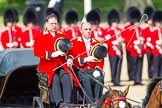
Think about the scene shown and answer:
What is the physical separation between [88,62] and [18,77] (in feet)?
6.70

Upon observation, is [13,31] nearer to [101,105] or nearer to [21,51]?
[21,51]

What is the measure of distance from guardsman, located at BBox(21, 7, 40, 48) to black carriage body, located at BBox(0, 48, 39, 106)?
4305 mm

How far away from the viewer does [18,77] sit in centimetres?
1277

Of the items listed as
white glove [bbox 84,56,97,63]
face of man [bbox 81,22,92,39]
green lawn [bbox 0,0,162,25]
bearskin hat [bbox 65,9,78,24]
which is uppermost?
green lawn [bbox 0,0,162,25]

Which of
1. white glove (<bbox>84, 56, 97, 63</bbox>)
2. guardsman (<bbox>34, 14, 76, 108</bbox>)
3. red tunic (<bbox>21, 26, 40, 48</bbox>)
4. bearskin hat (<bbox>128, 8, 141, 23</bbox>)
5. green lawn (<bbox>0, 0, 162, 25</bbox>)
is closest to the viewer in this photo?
guardsman (<bbox>34, 14, 76, 108</bbox>)

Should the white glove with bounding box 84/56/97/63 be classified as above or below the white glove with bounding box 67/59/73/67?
above

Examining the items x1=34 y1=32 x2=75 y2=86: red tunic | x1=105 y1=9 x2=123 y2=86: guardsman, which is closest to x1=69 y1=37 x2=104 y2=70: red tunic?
x1=34 y1=32 x2=75 y2=86: red tunic

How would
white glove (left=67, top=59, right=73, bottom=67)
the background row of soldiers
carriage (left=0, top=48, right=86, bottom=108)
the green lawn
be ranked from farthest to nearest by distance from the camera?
the green lawn, the background row of soldiers, carriage (left=0, top=48, right=86, bottom=108), white glove (left=67, top=59, right=73, bottom=67)

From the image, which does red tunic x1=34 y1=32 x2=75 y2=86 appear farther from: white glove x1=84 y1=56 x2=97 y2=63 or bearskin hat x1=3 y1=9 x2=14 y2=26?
bearskin hat x1=3 y1=9 x2=14 y2=26

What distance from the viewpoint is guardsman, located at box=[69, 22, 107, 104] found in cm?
1092

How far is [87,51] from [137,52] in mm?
7592

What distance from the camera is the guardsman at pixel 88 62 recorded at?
10.9 meters

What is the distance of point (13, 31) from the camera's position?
17.6m

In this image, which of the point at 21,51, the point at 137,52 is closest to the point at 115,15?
the point at 137,52
